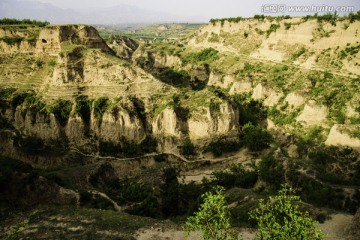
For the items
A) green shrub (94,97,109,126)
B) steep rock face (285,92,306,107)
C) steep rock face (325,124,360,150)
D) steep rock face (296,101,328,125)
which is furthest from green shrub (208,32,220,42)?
steep rock face (325,124,360,150)

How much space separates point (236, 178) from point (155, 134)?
1683 cm

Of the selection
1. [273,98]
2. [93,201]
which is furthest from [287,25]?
[93,201]

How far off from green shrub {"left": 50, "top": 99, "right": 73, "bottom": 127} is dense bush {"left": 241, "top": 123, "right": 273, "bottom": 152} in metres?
30.3

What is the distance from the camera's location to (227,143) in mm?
53938

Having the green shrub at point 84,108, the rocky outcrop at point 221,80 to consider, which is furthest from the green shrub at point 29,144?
the rocky outcrop at point 221,80

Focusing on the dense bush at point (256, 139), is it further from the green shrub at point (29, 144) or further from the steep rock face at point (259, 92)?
the green shrub at point (29, 144)

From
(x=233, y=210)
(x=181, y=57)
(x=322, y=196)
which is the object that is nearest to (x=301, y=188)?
(x=322, y=196)

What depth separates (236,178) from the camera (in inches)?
1750

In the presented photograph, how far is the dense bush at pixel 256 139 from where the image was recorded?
54.2m

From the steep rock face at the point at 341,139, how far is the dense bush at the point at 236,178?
13.4 meters

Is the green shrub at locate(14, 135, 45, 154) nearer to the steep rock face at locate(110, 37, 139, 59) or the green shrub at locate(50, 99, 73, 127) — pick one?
the green shrub at locate(50, 99, 73, 127)

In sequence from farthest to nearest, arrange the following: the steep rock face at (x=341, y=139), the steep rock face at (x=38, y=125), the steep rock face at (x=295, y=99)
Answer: the steep rock face at (x=295, y=99) < the steep rock face at (x=38, y=125) < the steep rock face at (x=341, y=139)

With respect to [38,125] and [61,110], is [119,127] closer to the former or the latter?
[61,110]

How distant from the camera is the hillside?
34.4 meters
